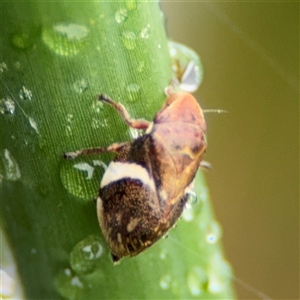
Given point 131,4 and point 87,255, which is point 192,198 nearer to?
point 87,255

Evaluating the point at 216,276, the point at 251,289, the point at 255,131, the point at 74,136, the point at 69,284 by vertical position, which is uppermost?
the point at 74,136

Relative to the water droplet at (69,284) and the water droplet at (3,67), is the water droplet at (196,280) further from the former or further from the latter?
the water droplet at (3,67)

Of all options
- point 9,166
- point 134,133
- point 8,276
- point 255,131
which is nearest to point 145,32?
point 134,133

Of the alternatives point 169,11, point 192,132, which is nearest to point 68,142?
point 192,132

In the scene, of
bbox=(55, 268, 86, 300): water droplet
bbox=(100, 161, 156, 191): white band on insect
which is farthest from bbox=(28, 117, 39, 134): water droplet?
bbox=(55, 268, 86, 300): water droplet

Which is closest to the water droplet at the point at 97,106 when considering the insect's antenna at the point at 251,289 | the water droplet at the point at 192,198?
the water droplet at the point at 192,198

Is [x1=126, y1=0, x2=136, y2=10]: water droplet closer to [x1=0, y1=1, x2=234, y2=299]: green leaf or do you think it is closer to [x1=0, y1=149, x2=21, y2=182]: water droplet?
[x1=0, y1=1, x2=234, y2=299]: green leaf
